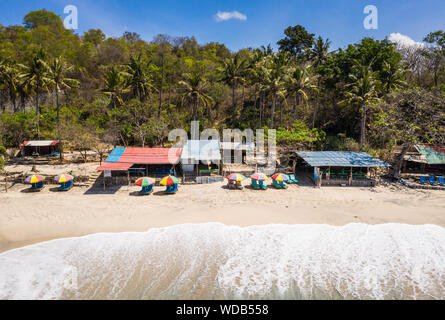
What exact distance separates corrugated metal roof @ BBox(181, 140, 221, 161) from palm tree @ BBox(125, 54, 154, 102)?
15355 millimetres

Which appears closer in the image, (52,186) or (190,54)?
(52,186)

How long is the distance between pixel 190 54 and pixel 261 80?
3162 centimetres

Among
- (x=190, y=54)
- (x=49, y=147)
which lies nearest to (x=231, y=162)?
(x=49, y=147)

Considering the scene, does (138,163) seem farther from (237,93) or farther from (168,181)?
(237,93)

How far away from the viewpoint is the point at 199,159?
23.2m

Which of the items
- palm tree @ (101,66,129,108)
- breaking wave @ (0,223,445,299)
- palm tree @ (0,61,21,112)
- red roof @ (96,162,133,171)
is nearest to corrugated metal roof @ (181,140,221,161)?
red roof @ (96,162,133,171)

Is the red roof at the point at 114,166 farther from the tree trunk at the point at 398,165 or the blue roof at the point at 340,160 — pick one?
the tree trunk at the point at 398,165

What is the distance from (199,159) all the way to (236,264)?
12.2 m

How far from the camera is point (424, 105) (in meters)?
24.3

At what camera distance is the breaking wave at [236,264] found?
11.0 meters

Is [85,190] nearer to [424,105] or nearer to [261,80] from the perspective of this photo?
[261,80]

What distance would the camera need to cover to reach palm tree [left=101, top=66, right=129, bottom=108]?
34719 mm

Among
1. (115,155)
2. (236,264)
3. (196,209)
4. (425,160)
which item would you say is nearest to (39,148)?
(115,155)

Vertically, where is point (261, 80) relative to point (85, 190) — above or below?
above
